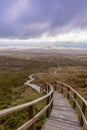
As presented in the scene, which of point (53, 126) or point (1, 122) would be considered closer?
point (53, 126)

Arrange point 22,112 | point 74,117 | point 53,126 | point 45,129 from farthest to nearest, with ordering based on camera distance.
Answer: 1. point 22,112
2. point 74,117
3. point 53,126
4. point 45,129

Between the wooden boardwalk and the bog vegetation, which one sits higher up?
the wooden boardwalk

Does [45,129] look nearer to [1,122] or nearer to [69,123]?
[69,123]

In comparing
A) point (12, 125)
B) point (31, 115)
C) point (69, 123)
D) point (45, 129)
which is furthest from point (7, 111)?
point (12, 125)

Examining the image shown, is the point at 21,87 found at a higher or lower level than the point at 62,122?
lower

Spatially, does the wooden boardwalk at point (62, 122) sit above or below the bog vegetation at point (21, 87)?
above

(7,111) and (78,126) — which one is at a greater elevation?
(7,111)

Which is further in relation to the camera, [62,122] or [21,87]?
[21,87]

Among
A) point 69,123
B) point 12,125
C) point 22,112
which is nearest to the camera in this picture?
point 69,123

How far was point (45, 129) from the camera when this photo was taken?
28.8 ft

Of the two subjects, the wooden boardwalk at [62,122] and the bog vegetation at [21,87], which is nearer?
the wooden boardwalk at [62,122]

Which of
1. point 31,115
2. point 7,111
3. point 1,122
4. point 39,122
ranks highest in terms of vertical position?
point 7,111

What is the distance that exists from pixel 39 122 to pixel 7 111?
7475 mm

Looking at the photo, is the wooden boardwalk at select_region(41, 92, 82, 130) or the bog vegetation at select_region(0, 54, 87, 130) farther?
the bog vegetation at select_region(0, 54, 87, 130)
